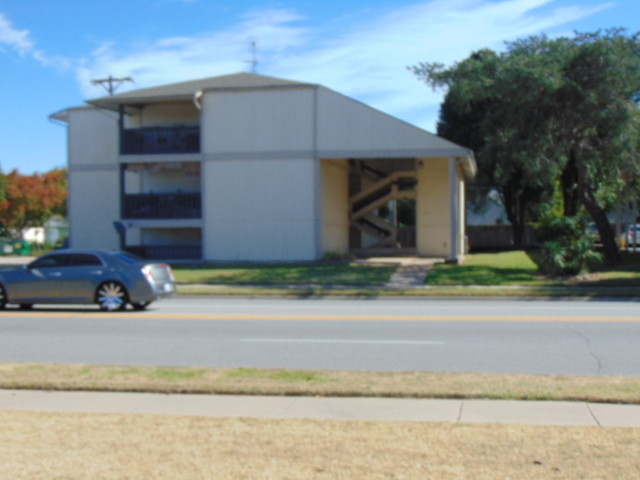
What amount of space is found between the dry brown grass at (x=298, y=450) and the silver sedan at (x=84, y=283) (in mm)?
10061

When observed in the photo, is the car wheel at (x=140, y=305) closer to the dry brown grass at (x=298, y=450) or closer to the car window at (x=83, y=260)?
the car window at (x=83, y=260)

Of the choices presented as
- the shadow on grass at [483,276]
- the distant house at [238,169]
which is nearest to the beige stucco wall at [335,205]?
the distant house at [238,169]

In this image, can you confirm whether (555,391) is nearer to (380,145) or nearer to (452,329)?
(452,329)

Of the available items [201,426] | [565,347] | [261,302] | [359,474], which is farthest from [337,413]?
[261,302]

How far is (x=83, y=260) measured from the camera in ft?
57.0

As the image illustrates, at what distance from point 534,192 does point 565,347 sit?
3331cm

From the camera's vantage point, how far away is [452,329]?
13930mm

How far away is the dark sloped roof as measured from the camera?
30.2 metres

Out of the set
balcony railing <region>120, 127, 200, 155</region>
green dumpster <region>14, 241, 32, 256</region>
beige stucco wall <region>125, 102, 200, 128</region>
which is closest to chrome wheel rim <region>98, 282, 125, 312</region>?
balcony railing <region>120, 127, 200, 155</region>

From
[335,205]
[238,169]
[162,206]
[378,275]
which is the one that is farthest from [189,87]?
[378,275]

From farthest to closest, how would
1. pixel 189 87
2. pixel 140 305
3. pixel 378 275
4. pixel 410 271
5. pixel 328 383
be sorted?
pixel 189 87
pixel 410 271
pixel 378 275
pixel 140 305
pixel 328 383

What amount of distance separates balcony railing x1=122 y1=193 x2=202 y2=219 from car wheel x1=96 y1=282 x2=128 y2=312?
1406 cm

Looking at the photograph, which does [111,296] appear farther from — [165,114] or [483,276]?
[165,114]

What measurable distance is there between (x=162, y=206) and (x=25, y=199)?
2284 centimetres
